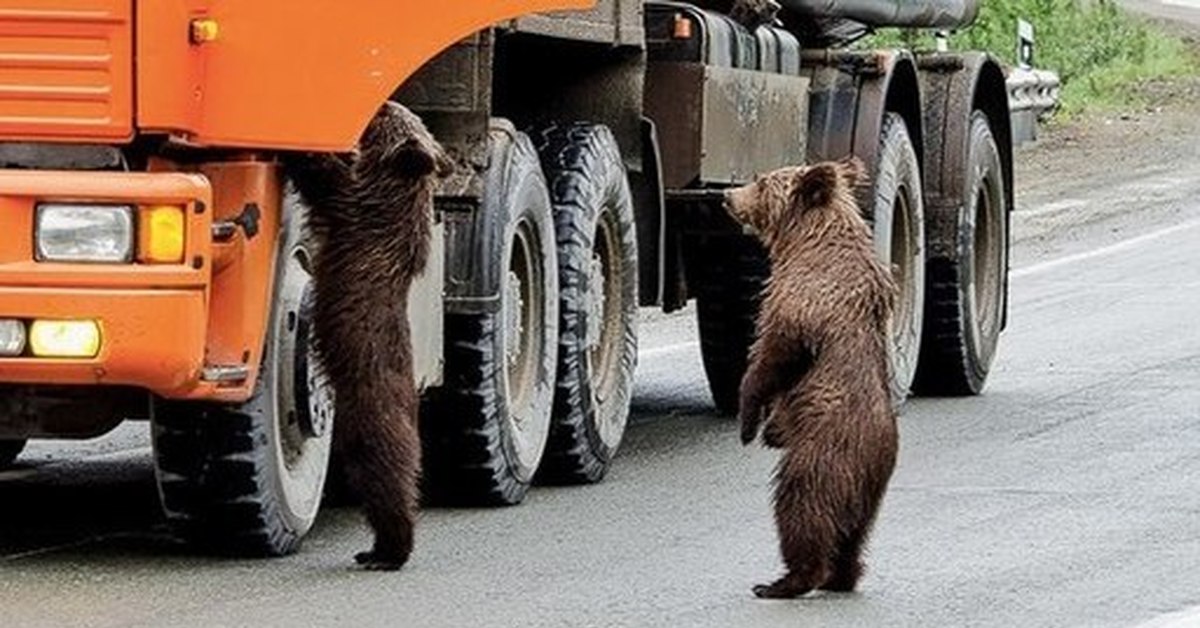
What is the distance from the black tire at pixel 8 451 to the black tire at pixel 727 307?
12.2 feet

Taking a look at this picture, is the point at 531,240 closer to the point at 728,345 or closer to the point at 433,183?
the point at 433,183

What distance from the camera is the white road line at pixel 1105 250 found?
2347cm

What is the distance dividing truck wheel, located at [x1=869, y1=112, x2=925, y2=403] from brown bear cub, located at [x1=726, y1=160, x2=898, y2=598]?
17.7ft

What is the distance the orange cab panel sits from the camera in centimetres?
1000

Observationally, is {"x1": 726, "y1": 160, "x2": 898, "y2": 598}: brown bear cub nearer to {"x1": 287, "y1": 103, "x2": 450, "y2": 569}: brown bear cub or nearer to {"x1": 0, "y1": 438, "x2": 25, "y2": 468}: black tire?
{"x1": 287, "y1": 103, "x2": 450, "y2": 569}: brown bear cub

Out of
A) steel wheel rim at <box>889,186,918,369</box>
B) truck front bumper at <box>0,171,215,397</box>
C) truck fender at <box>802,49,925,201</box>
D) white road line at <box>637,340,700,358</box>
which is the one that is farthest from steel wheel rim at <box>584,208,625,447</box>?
white road line at <box>637,340,700,358</box>

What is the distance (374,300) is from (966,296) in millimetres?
6959

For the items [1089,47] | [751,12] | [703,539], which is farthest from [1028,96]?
[703,539]

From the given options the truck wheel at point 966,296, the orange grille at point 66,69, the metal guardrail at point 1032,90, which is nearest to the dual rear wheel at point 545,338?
the orange grille at point 66,69

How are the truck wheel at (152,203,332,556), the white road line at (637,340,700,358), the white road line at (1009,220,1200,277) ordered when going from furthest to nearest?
the white road line at (1009,220,1200,277) → the white road line at (637,340,700,358) → the truck wheel at (152,203,332,556)

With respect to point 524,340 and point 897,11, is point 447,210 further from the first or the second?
point 897,11

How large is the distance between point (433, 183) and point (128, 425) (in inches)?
172

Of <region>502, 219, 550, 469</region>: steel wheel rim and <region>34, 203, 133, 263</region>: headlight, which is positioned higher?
<region>34, 203, 133, 263</region>: headlight

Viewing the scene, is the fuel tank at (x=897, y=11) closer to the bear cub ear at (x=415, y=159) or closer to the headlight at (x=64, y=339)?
the bear cub ear at (x=415, y=159)
